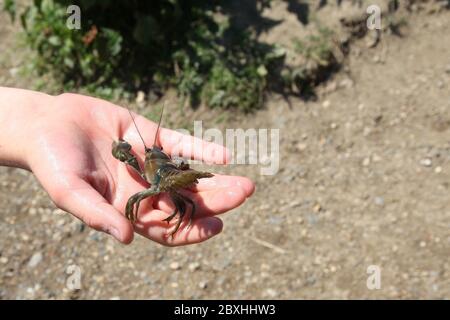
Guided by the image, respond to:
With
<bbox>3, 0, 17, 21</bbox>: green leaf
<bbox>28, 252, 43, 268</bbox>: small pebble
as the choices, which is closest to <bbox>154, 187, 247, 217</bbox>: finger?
<bbox>28, 252, 43, 268</bbox>: small pebble

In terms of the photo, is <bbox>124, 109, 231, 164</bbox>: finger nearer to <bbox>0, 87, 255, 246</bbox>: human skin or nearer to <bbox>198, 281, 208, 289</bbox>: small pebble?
<bbox>0, 87, 255, 246</bbox>: human skin

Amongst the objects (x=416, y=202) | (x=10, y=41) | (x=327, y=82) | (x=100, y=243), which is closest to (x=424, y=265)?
(x=416, y=202)

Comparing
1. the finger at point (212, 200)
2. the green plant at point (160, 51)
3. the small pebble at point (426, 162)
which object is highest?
the green plant at point (160, 51)

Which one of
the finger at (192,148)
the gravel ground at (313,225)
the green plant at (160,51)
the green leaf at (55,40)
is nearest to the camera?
the finger at (192,148)

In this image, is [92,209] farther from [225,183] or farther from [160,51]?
[160,51]

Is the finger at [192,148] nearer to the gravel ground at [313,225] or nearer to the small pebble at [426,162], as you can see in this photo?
the gravel ground at [313,225]

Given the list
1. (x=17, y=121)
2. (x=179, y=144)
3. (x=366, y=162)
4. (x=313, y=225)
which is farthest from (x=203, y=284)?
(x=17, y=121)

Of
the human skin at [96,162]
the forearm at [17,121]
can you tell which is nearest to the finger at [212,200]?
the human skin at [96,162]

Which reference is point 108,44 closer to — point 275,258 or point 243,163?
point 243,163
